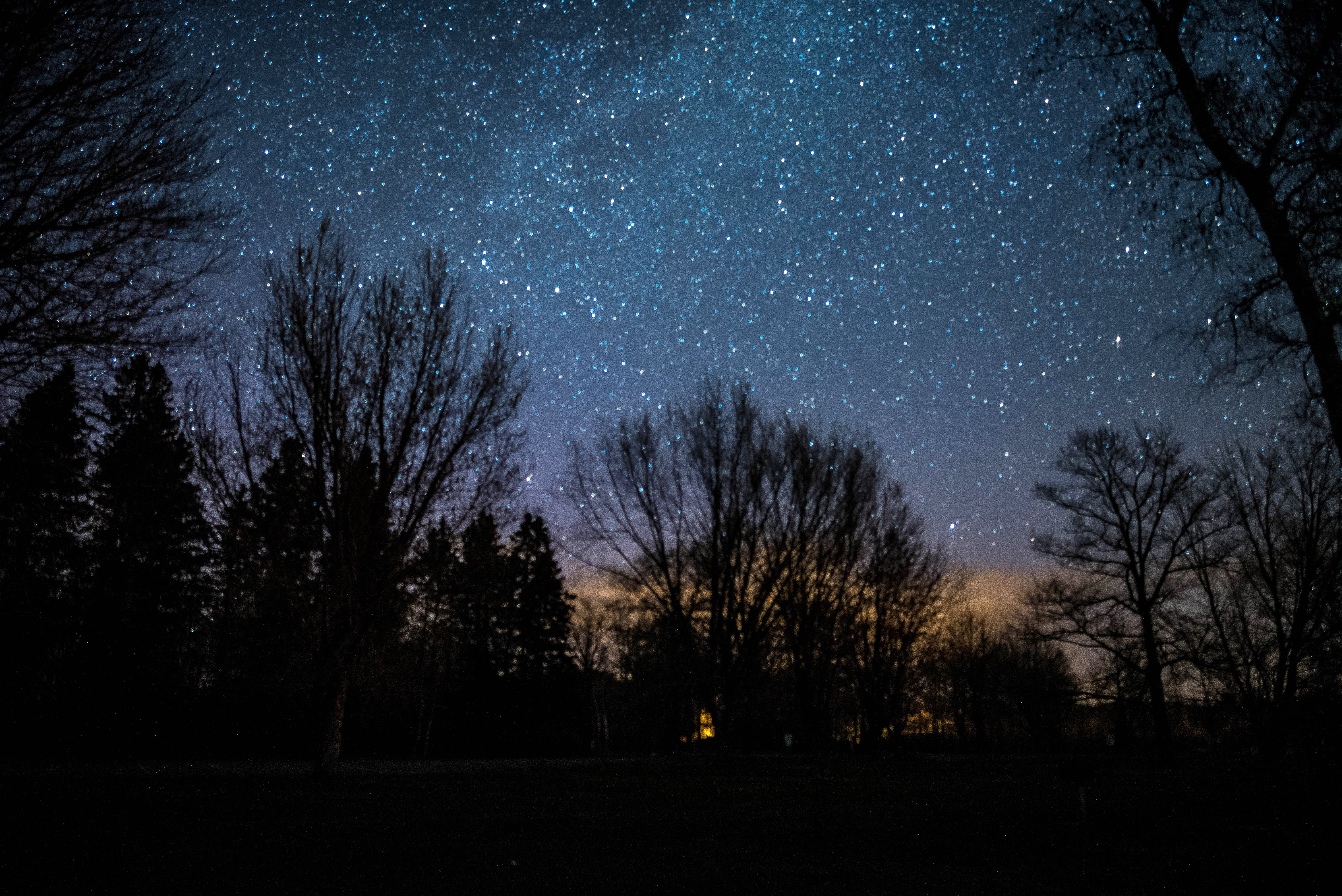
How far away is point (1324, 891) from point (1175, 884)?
0.99 m

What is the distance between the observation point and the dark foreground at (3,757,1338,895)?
20.2 ft

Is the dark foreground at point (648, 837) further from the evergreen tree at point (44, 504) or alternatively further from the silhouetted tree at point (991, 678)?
the silhouetted tree at point (991, 678)

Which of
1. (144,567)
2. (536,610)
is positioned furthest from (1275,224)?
(536,610)

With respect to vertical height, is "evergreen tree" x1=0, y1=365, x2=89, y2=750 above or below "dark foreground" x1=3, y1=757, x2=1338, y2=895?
above

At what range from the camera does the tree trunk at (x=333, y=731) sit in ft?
40.8

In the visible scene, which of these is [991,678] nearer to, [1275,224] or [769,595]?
[769,595]

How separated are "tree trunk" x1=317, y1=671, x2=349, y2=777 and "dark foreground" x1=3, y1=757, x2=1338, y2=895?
32 centimetres

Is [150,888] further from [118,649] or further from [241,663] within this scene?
[118,649]

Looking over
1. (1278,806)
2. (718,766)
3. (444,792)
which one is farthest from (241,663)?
(1278,806)

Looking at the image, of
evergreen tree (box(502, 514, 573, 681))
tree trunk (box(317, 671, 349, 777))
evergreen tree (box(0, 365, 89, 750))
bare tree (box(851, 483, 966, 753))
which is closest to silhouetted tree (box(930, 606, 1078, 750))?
bare tree (box(851, 483, 966, 753))

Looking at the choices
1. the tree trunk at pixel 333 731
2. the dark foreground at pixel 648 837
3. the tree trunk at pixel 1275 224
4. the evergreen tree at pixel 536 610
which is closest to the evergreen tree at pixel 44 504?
the dark foreground at pixel 648 837

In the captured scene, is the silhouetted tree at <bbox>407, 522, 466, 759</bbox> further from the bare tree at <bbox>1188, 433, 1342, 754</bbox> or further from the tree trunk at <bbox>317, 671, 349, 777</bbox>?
the bare tree at <bbox>1188, 433, 1342, 754</bbox>

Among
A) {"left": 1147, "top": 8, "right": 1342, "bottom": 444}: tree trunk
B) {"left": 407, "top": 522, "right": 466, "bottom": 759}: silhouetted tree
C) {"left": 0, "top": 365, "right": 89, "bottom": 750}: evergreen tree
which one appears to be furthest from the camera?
{"left": 407, "top": 522, "right": 466, "bottom": 759}: silhouetted tree

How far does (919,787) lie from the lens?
1714cm
